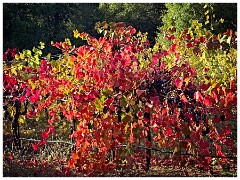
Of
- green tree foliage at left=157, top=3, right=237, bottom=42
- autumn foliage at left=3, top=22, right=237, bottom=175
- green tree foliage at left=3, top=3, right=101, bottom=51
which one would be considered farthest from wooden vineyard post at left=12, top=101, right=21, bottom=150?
Result: green tree foliage at left=3, top=3, right=101, bottom=51

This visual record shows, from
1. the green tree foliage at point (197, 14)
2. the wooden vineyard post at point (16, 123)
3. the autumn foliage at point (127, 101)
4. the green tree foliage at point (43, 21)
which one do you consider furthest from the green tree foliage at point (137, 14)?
the autumn foliage at point (127, 101)

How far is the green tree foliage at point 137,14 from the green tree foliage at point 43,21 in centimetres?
72

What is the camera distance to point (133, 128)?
12.5 ft

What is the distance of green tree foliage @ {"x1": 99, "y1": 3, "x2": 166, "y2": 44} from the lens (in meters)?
22.6

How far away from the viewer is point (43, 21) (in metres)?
20.2

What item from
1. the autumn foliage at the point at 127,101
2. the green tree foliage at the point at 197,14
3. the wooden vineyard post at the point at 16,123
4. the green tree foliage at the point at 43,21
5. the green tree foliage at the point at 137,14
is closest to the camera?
the autumn foliage at the point at 127,101

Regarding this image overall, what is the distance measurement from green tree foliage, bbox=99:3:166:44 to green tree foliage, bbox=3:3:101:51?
0.72 metres

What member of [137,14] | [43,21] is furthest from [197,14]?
[137,14]

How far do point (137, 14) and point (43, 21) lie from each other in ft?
16.1

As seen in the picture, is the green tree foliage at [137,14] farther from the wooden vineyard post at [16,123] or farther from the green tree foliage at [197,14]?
the wooden vineyard post at [16,123]

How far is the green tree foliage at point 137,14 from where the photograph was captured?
22.6 metres

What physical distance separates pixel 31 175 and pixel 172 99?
62.9 inches

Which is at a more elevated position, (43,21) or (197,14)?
(43,21)

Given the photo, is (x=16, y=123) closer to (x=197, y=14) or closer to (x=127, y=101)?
(x=127, y=101)
